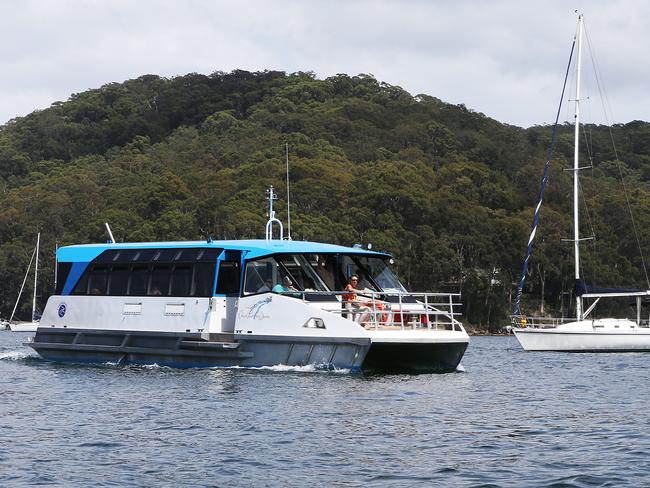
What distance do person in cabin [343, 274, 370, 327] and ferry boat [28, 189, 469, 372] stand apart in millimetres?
82

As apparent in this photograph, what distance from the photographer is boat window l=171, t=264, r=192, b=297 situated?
3191 cm

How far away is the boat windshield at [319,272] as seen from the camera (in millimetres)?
30688

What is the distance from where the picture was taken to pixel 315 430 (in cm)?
2017

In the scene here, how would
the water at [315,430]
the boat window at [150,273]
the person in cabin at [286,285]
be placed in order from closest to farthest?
1. the water at [315,430]
2. the person in cabin at [286,285]
3. the boat window at [150,273]

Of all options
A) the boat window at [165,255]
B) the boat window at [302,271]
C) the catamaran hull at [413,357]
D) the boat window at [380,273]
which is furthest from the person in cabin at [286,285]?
the boat window at [165,255]

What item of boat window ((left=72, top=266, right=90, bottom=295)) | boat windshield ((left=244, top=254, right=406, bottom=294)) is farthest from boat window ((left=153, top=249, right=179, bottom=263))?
boat window ((left=72, top=266, right=90, bottom=295))

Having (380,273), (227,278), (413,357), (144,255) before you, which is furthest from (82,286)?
(413,357)

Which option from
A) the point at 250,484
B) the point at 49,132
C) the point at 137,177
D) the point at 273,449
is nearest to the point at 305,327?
the point at 273,449

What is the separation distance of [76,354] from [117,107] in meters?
138

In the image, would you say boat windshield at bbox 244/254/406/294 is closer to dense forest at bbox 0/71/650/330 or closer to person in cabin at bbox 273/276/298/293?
person in cabin at bbox 273/276/298/293

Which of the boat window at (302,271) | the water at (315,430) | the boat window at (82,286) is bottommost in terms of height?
the water at (315,430)

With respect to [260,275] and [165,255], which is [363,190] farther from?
[260,275]

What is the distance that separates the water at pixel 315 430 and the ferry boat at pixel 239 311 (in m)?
0.72

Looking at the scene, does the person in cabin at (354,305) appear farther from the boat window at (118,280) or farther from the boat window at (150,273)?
the boat window at (118,280)
